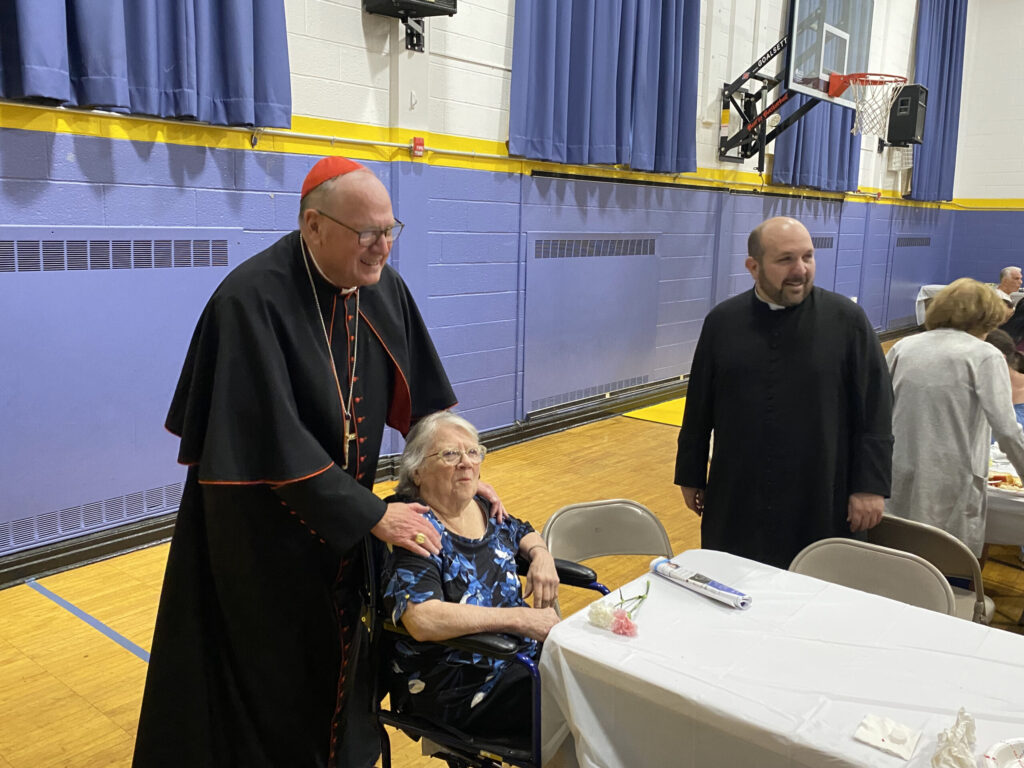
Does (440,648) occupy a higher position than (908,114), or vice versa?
(908,114)

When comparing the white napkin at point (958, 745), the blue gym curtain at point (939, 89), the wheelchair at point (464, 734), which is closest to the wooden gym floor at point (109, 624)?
the wheelchair at point (464, 734)

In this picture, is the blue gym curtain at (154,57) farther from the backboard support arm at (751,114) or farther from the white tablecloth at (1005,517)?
the backboard support arm at (751,114)

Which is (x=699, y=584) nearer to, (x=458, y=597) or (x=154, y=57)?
(x=458, y=597)

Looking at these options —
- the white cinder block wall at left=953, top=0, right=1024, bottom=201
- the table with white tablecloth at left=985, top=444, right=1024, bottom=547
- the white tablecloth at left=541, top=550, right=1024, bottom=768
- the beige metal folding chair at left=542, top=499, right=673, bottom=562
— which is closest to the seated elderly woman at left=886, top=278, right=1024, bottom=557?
the table with white tablecloth at left=985, top=444, right=1024, bottom=547

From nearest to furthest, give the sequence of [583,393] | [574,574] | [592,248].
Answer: [574,574]
[592,248]
[583,393]

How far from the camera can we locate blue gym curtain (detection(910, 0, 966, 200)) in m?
10.2

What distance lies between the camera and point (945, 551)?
93.6 inches

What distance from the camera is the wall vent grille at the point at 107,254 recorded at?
10.4ft

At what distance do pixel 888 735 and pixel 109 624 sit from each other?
2.66 meters

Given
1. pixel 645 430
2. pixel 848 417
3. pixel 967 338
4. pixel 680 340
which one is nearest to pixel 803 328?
pixel 848 417

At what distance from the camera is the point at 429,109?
4.68 m

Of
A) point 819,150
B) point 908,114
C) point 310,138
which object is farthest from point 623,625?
point 908,114

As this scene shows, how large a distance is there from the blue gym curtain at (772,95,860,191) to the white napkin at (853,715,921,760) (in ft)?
23.8

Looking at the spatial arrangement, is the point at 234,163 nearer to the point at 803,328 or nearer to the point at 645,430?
the point at 803,328
